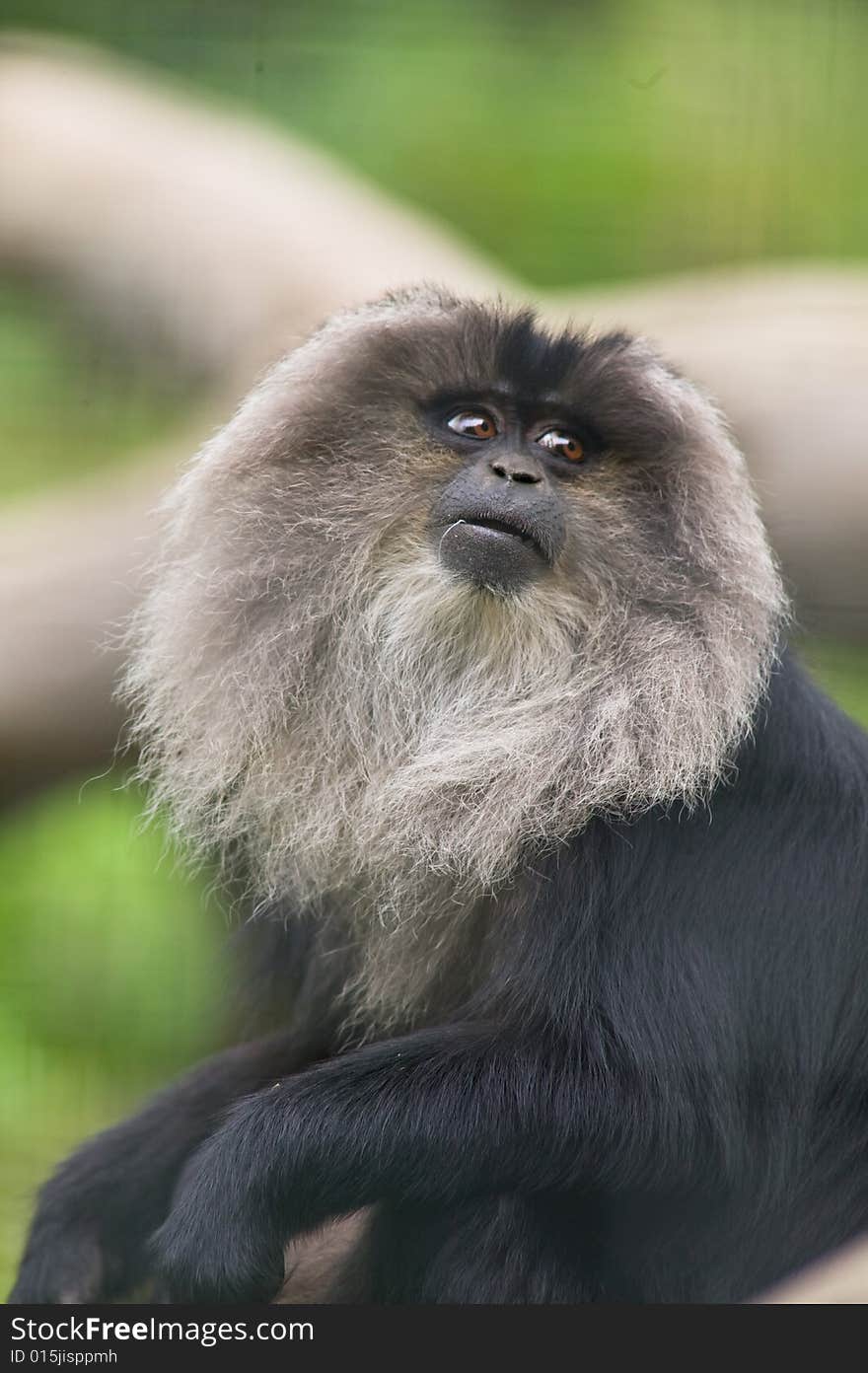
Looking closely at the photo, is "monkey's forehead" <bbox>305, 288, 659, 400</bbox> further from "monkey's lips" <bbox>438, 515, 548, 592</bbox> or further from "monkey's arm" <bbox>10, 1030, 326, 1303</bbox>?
"monkey's arm" <bbox>10, 1030, 326, 1303</bbox>

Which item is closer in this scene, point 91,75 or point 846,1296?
point 846,1296

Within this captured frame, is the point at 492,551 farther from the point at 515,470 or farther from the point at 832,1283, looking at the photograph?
the point at 832,1283

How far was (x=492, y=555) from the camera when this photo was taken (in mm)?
1998

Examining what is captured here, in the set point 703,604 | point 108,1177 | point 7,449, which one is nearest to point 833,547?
point 703,604

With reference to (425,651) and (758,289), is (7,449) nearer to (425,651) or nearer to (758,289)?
(758,289)

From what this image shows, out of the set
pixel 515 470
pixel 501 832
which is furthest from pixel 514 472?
pixel 501 832

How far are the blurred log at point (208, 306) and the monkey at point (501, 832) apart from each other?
27.0 inches

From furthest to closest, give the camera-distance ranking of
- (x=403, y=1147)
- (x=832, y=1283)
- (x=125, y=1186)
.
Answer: (x=125, y=1186) < (x=403, y=1147) < (x=832, y=1283)

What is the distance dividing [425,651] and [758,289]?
138 centimetres

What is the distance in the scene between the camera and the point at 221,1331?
1794mm

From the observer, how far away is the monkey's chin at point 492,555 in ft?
6.56

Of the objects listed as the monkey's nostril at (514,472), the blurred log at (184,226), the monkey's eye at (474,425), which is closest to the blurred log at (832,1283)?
A: the monkey's nostril at (514,472)

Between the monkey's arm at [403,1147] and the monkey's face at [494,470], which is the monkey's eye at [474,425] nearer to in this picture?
the monkey's face at [494,470]

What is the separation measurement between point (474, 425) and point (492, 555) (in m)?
0.20
